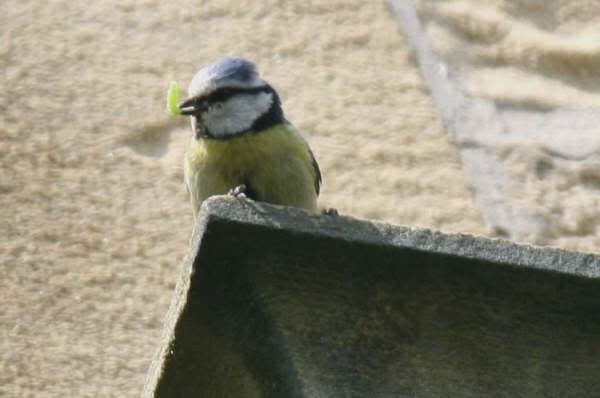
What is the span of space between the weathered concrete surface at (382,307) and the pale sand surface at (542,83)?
1.12 m

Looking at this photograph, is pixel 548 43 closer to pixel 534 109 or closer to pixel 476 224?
pixel 534 109

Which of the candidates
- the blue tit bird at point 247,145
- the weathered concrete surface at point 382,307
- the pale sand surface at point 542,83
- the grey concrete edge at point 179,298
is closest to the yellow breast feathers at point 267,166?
the blue tit bird at point 247,145

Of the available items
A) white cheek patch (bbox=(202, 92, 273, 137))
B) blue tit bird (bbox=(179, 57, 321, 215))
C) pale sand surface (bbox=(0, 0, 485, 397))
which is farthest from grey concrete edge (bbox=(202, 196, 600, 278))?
white cheek patch (bbox=(202, 92, 273, 137))

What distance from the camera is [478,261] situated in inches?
98.0

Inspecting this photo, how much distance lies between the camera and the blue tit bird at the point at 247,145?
379 centimetres

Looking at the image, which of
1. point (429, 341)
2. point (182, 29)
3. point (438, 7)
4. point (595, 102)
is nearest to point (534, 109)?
point (595, 102)

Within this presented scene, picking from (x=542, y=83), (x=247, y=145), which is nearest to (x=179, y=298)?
(x=247, y=145)

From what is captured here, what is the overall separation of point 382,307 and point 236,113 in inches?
60.0

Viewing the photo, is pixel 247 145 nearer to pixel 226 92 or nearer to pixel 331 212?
pixel 226 92

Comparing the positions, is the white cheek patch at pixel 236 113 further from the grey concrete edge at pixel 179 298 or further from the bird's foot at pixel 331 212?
the grey concrete edge at pixel 179 298

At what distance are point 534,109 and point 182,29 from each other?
36.9 inches

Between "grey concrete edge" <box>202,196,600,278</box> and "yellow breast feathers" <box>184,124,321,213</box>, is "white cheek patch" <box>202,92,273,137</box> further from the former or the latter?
"grey concrete edge" <box>202,196,600,278</box>

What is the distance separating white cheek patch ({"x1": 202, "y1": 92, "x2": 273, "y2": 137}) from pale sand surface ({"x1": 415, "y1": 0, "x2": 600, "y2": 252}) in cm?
49

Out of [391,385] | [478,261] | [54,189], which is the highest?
[478,261]
